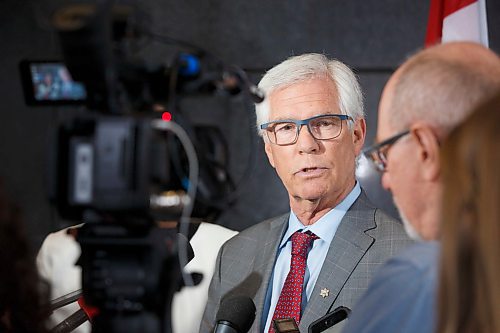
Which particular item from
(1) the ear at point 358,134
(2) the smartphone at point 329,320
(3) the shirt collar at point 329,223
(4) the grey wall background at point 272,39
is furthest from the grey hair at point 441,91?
(4) the grey wall background at point 272,39

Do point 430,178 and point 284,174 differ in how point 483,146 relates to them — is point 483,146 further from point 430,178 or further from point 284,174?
point 284,174

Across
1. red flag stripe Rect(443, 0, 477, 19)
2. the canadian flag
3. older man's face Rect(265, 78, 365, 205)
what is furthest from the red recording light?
red flag stripe Rect(443, 0, 477, 19)

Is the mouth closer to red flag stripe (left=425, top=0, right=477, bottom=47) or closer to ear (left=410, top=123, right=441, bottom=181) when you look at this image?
ear (left=410, top=123, right=441, bottom=181)

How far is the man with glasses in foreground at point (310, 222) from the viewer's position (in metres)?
2.20

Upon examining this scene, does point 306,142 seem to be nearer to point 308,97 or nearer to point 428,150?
point 308,97

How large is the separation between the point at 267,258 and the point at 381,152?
95 cm

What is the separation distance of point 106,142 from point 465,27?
247 centimetres

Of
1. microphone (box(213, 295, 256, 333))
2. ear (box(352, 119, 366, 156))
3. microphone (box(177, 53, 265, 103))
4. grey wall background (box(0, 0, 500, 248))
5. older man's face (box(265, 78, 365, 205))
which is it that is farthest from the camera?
grey wall background (box(0, 0, 500, 248))

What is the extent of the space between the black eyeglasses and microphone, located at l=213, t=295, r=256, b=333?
0.45 meters

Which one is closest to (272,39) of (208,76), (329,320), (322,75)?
(322,75)

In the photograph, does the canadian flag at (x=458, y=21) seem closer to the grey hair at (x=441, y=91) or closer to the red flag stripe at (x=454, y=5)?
the red flag stripe at (x=454, y=5)

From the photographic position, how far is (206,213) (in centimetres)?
151

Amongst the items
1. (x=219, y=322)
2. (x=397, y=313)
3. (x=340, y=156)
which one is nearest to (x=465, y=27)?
(x=340, y=156)

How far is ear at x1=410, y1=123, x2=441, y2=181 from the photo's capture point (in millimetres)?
1379
